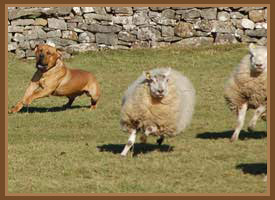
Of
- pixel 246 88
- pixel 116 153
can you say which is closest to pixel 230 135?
pixel 246 88

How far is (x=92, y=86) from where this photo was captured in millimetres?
18234

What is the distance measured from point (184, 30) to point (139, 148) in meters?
13.2

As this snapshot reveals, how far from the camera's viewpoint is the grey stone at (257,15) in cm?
2614

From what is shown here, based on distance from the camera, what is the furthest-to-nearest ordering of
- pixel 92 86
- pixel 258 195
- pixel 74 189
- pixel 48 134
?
pixel 92 86 < pixel 48 134 < pixel 74 189 < pixel 258 195

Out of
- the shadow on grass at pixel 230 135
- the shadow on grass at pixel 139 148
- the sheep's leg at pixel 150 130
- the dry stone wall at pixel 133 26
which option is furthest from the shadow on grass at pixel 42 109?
the dry stone wall at pixel 133 26

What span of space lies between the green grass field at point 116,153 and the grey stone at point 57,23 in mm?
5054

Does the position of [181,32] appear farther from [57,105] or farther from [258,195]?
[258,195]

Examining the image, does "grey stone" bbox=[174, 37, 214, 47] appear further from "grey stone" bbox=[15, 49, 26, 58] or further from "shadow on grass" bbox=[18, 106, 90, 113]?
"shadow on grass" bbox=[18, 106, 90, 113]

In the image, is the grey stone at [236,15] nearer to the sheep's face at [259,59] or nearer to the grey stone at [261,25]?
the grey stone at [261,25]

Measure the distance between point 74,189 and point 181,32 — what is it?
16.0 meters

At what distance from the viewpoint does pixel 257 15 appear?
1030 inches

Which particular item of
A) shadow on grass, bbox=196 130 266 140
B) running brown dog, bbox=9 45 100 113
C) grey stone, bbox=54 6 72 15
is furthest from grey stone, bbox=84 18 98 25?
shadow on grass, bbox=196 130 266 140

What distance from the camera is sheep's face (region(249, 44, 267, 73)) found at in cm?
1336

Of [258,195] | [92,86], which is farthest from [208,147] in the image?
[92,86]
